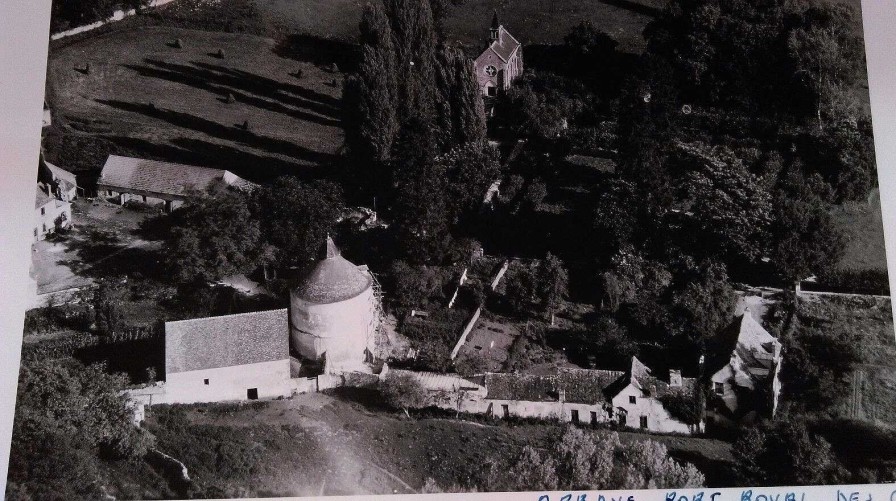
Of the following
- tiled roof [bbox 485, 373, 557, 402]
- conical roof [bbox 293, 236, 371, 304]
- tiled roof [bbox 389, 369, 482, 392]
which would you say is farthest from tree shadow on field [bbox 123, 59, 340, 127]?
tiled roof [bbox 485, 373, 557, 402]

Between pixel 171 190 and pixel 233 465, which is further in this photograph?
pixel 171 190

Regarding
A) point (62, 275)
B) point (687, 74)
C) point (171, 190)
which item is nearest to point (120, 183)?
Answer: point (171, 190)

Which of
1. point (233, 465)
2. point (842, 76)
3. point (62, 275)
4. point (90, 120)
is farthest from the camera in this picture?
point (842, 76)

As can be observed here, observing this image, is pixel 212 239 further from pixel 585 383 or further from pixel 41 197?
pixel 585 383

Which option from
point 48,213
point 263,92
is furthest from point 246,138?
point 48,213

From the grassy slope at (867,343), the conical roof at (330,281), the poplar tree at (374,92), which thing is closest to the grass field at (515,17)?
the poplar tree at (374,92)

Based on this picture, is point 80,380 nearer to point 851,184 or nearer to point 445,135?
point 445,135
